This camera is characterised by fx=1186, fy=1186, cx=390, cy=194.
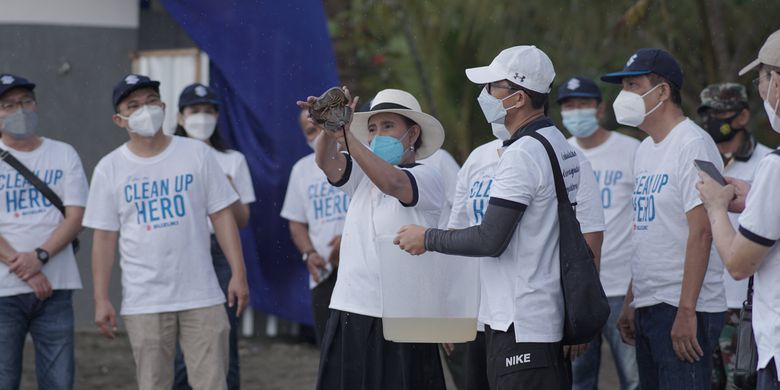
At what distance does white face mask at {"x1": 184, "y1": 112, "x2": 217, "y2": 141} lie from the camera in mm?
8039

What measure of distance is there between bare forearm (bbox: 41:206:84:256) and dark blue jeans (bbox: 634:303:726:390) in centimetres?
324

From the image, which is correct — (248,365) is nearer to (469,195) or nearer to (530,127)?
(469,195)

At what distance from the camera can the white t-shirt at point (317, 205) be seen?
8086mm

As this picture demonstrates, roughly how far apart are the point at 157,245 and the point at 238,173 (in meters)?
1.61

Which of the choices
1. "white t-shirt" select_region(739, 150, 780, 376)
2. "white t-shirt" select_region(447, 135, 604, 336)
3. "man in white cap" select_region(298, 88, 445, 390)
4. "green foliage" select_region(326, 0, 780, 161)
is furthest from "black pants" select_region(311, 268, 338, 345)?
"white t-shirt" select_region(739, 150, 780, 376)

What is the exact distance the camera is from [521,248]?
4.70 meters

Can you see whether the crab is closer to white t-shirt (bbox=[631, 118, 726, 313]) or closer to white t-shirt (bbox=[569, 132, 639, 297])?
white t-shirt (bbox=[631, 118, 726, 313])

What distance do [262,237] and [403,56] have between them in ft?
14.1

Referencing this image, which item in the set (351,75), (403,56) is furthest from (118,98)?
(351,75)

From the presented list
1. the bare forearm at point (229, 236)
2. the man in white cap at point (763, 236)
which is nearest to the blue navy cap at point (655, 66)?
the man in white cap at point (763, 236)

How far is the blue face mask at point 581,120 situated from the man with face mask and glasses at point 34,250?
299 centimetres

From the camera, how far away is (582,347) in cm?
592

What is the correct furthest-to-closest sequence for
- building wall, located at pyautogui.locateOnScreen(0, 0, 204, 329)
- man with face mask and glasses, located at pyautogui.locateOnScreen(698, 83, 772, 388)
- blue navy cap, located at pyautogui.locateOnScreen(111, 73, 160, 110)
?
building wall, located at pyautogui.locateOnScreen(0, 0, 204, 329) < man with face mask and glasses, located at pyautogui.locateOnScreen(698, 83, 772, 388) < blue navy cap, located at pyautogui.locateOnScreen(111, 73, 160, 110)

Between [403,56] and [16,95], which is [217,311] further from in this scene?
[403,56]
